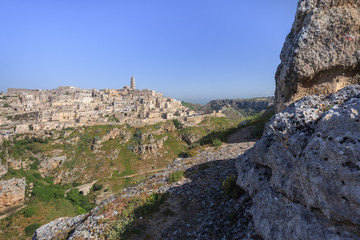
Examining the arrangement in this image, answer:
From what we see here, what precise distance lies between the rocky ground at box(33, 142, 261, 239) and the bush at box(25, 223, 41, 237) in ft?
70.1

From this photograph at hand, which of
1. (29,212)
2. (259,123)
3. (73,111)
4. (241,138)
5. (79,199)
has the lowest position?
(79,199)

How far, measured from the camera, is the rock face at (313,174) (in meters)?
2.83

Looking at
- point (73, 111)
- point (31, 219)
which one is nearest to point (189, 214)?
point (31, 219)

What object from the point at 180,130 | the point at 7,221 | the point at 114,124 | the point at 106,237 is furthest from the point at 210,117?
the point at 106,237

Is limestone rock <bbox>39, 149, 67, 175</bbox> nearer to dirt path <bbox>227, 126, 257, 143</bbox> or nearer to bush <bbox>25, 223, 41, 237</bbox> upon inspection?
bush <bbox>25, 223, 41, 237</bbox>

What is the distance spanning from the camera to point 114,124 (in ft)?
186

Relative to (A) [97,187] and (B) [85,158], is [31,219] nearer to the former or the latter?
(A) [97,187]

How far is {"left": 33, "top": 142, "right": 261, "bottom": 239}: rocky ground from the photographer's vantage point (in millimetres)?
5723

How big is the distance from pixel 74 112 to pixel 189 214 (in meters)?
69.0

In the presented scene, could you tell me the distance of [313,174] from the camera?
322cm

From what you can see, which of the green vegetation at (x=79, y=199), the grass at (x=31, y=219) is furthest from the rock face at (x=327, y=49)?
the green vegetation at (x=79, y=199)

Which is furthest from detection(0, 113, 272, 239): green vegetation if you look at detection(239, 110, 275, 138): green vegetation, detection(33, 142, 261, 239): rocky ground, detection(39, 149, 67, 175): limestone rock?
detection(33, 142, 261, 239): rocky ground

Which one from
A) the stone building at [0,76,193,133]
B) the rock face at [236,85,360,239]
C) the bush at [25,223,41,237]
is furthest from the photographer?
the stone building at [0,76,193,133]

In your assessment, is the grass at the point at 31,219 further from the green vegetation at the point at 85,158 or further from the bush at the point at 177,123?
the bush at the point at 177,123
